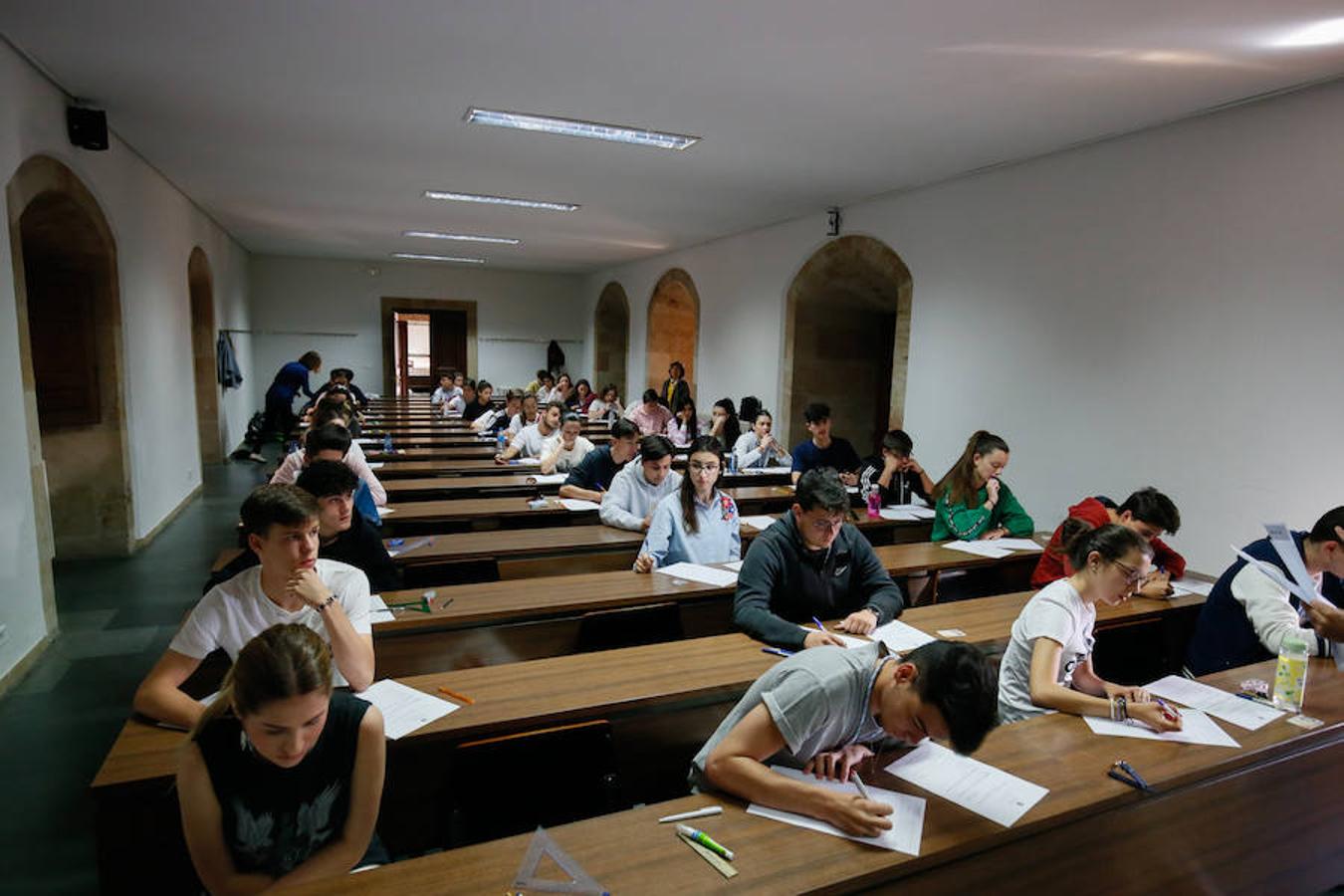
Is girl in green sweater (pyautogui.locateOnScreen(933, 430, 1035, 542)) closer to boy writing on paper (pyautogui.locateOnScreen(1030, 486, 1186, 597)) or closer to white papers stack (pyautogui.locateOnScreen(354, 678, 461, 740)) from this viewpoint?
boy writing on paper (pyautogui.locateOnScreen(1030, 486, 1186, 597))

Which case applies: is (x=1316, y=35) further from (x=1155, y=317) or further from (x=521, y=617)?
(x=521, y=617)

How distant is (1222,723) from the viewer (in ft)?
6.86

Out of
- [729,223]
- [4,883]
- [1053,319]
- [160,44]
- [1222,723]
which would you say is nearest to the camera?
[1222,723]

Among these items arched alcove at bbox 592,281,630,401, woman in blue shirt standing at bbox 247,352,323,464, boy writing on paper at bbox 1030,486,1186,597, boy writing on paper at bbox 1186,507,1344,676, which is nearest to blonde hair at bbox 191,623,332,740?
boy writing on paper at bbox 1030,486,1186,597

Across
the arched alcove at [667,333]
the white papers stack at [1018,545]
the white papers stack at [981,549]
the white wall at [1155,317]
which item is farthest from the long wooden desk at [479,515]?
the arched alcove at [667,333]

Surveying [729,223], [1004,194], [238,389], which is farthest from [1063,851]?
[238,389]

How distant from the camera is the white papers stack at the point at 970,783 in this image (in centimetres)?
165

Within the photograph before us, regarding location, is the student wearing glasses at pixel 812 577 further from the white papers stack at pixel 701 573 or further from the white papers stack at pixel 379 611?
the white papers stack at pixel 379 611

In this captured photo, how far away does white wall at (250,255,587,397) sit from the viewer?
14445mm

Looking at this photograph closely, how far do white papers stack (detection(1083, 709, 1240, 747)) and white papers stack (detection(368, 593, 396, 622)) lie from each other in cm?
221

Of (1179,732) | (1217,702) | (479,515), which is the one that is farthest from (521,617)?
(1217,702)

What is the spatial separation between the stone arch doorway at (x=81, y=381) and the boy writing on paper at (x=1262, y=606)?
259 inches

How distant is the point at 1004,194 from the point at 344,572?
18.1 ft

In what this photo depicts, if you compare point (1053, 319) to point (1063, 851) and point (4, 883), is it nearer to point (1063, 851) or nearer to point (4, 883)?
point (1063, 851)
